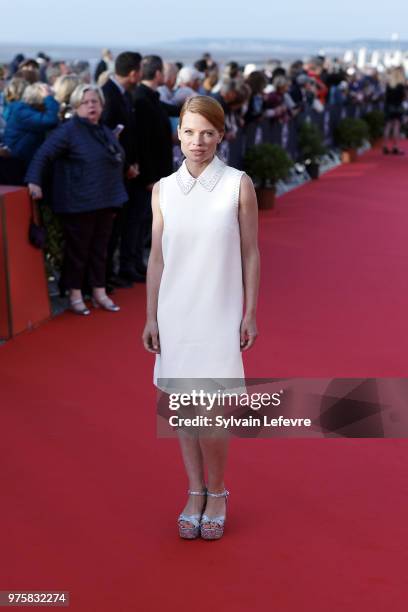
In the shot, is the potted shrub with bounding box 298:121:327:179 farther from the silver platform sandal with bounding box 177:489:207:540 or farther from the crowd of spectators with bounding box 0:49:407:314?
the silver platform sandal with bounding box 177:489:207:540

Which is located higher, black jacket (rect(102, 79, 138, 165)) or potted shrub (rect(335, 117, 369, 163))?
black jacket (rect(102, 79, 138, 165))

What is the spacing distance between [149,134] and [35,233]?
1736mm

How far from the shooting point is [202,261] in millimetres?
3717

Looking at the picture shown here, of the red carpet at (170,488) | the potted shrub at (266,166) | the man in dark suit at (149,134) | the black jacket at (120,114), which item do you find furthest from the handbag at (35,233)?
the potted shrub at (266,166)

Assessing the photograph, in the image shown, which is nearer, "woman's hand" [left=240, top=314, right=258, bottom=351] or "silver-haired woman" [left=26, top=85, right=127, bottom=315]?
"woman's hand" [left=240, top=314, right=258, bottom=351]

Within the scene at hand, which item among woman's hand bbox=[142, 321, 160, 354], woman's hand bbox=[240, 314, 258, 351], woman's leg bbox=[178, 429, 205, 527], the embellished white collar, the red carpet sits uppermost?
the embellished white collar

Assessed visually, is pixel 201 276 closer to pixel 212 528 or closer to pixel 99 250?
pixel 212 528

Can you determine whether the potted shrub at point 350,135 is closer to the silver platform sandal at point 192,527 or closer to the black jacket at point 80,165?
the black jacket at point 80,165

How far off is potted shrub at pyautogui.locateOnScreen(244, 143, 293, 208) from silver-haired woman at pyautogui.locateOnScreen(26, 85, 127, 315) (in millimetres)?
5810

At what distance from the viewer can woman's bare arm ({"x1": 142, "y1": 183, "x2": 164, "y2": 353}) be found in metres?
3.81

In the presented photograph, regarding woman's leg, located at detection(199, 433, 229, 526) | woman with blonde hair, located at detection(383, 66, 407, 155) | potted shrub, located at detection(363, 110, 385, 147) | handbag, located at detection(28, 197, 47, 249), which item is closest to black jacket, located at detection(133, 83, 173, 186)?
handbag, located at detection(28, 197, 47, 249)

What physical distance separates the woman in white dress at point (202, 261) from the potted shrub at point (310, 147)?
12840 millimetres

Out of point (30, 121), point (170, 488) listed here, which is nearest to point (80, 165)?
point (30, 121)

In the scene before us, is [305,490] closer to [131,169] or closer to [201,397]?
[201,397]
